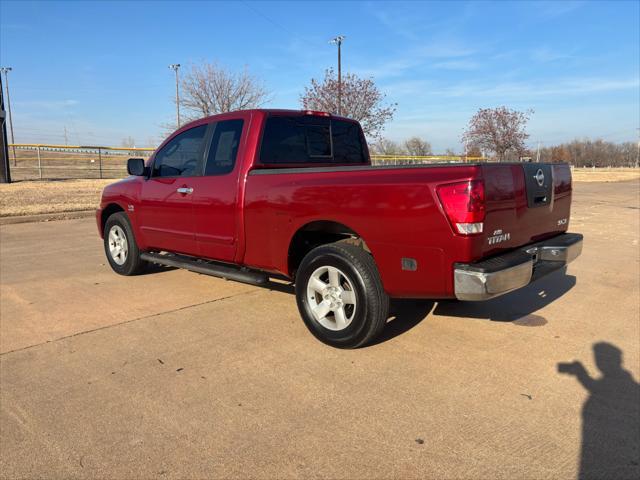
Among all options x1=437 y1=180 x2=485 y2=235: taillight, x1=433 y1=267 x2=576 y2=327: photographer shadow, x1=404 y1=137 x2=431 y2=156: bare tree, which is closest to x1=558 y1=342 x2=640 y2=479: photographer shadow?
x1=433 y1=267 x2=576 y2=327: photographer shadow

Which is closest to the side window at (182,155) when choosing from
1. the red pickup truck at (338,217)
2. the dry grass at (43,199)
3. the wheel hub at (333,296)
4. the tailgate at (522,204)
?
the red pickup truck at (338,217)

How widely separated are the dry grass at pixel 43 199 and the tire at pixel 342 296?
35.0 feet

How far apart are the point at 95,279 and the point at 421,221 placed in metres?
4.63

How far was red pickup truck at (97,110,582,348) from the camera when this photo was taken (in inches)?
126

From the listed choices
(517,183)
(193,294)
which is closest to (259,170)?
(193,294)

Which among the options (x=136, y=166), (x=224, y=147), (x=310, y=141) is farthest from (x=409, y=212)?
(x=136, y=166)

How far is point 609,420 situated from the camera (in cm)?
285

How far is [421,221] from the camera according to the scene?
127 inches

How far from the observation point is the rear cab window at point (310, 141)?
4688mm

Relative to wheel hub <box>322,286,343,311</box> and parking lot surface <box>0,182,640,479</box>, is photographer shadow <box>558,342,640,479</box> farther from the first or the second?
wheel hub <box>322,286,343,311</box>

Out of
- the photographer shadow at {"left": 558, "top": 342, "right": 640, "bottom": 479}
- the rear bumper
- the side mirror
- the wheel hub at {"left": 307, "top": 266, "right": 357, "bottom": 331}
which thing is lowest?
the photographer shadow at {"left": 558, "top": 342, "right": 640, "bottom": 479}

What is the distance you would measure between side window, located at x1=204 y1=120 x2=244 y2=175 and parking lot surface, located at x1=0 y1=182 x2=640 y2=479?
1431 millimetres

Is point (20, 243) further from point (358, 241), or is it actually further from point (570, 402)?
point (570, 402)

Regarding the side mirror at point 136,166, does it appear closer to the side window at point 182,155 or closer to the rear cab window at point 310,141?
the side window at point 182,155
